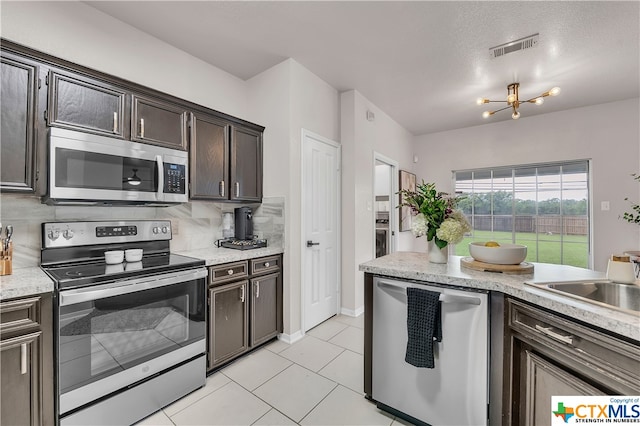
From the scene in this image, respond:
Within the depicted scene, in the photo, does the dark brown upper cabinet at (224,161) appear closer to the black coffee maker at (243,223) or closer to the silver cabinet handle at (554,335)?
the black coffee maker at (243,223)

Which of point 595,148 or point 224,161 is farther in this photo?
point 595,148

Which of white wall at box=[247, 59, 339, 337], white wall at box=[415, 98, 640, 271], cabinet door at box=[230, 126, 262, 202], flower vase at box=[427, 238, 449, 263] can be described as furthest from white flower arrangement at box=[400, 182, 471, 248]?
white wall at box=[415, 98, 640, 271]

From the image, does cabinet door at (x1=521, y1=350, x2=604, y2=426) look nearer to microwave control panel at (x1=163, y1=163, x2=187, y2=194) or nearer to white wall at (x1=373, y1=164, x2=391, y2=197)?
microwave control panel at (x1=163, y1=163, x2=187, y2=194)

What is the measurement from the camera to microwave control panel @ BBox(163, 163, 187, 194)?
6.99ft

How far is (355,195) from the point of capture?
345 centimetres

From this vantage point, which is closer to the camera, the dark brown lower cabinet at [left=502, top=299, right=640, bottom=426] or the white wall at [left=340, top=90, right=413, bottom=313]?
the dark brown lower cabinet at [left=502, top=299, right=640, bottom=426]

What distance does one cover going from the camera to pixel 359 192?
140 inches

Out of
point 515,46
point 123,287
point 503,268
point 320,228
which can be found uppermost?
point 515,46

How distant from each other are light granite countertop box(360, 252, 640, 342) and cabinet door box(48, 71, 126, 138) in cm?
200

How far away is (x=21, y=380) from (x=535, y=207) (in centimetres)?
627

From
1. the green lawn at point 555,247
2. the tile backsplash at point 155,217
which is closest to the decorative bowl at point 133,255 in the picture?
the tile backsplash at point 155,217

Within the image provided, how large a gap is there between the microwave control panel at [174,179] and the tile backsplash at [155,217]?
0.41m

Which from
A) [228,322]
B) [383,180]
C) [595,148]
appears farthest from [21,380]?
[595,148]

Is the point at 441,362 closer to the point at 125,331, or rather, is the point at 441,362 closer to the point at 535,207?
the point at 125,331
